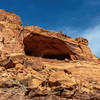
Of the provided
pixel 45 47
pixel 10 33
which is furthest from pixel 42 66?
pixel 45 47

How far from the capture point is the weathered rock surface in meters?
10.5

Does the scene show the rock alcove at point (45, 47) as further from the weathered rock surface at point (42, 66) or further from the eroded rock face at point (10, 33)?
the eroded rock face at point (10, 33)

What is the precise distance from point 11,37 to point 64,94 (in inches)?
377

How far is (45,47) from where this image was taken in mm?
24203

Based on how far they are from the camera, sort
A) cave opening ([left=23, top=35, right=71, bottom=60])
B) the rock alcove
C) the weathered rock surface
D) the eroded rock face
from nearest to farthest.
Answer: the weathered rock surface < the eroded rock face < the rock alcove < cave opening ([left=23, top=35, right=71, bottom=60])

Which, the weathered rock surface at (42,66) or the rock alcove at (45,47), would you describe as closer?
the weathered rock surface at (42,66)

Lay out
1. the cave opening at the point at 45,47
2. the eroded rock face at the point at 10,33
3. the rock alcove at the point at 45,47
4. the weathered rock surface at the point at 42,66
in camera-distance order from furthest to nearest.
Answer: the cave opening at the point at 45,47, the rock alcove at the point at 45,47, the eroded rock face at the point at 10,33, the weathered rock surface at the point at 42,66

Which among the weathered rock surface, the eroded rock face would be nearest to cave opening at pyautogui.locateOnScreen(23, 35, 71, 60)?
the weathered rock surface

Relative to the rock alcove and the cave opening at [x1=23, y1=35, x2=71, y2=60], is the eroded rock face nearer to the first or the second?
the rock alcove

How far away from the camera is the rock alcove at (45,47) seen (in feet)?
72.0

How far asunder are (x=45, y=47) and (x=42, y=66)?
8.46m

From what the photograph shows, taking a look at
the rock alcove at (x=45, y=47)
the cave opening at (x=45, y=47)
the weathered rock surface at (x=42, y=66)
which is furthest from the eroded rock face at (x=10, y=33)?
the cave opening at (x=45, y=47)

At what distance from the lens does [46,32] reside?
21.8m

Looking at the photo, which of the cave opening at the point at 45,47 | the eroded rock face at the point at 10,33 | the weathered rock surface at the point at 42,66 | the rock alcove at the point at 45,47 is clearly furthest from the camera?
the cave opening at the point at 45,47
